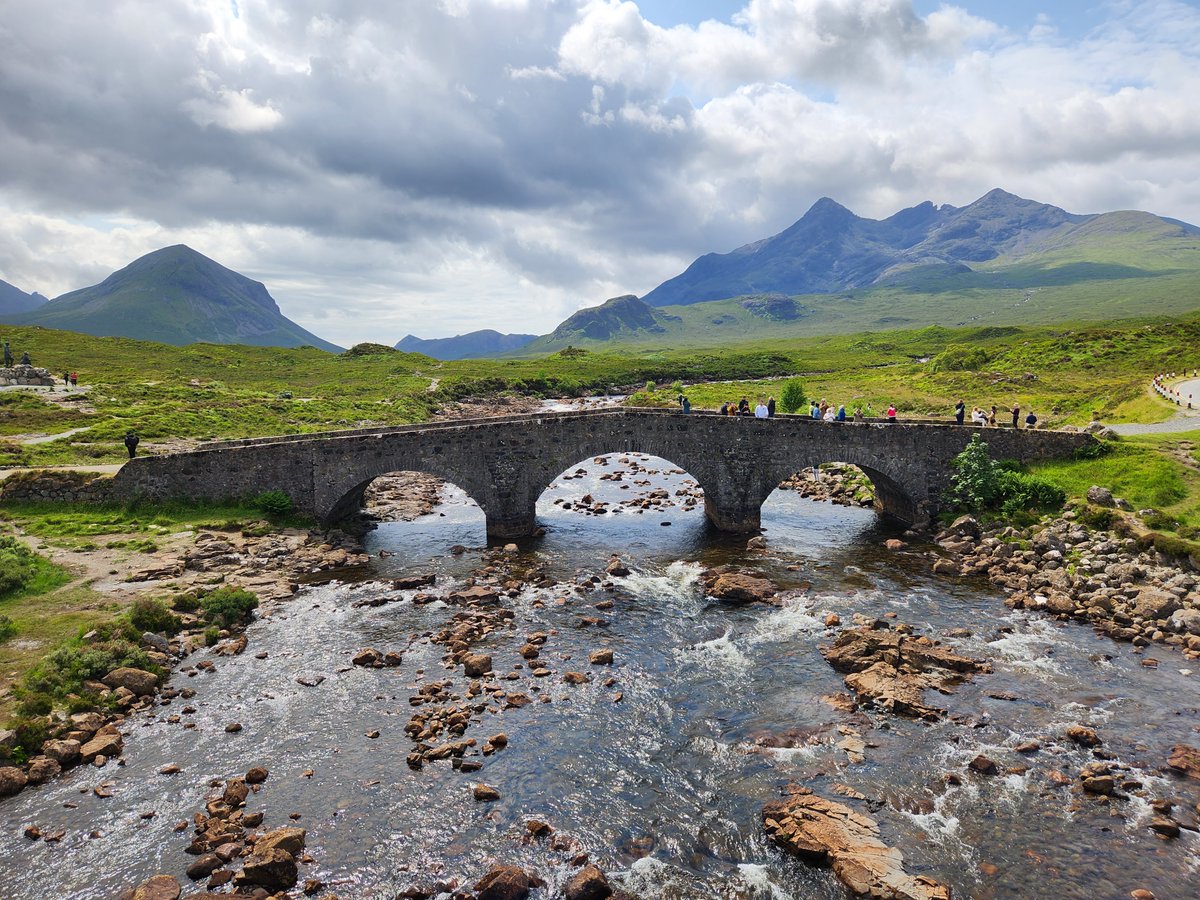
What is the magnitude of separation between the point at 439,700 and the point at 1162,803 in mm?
21727

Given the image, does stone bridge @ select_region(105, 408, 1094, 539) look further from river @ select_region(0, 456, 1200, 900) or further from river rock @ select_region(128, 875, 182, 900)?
river rock @ select_region(128, 875, 182, 900)

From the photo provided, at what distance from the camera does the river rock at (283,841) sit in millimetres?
16750

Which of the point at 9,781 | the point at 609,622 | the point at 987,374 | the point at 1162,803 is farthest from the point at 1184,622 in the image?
the point at 987,374

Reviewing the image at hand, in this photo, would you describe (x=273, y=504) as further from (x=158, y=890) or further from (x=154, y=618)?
(x=158, y=890)

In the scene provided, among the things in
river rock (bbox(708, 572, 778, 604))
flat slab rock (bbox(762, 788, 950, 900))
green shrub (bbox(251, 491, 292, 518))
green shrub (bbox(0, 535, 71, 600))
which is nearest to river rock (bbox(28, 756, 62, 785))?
green shrub (bbox(0, 535, 71, 600))

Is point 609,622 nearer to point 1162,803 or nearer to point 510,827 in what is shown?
point 510,827

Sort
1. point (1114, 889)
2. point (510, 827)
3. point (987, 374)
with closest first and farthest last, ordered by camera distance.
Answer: point (1114, 889) < point (510, 827) < point (987, 374)

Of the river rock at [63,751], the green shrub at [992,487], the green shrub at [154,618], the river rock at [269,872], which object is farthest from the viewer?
the green shrub at [992,487]

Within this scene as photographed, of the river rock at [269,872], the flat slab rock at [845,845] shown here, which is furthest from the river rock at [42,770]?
the flat slab rock at [845,845]

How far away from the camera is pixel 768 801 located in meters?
19.2

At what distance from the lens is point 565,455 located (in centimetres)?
4403

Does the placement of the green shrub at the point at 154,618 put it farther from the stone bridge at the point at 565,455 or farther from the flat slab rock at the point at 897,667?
the flat slab rock at the point at 897,667

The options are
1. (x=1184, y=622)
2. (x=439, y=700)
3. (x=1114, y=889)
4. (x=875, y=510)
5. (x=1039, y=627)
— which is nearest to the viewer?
(x=1114, y=889)

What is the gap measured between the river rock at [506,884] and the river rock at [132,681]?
15.3 m
